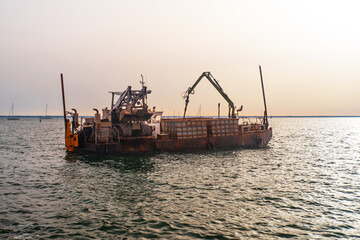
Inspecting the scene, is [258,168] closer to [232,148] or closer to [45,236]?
[232,148]

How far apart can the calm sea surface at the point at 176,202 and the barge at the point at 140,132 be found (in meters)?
6.66

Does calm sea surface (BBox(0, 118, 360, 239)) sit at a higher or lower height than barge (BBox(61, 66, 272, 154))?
lower

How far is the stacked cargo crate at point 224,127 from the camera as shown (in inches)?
1594

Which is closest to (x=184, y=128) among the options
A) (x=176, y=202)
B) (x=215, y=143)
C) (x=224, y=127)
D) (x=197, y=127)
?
(x=197, y=127)

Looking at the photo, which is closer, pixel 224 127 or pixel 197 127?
pixel 197 127

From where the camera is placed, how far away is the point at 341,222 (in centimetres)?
1300

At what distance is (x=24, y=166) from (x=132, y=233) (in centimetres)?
2212

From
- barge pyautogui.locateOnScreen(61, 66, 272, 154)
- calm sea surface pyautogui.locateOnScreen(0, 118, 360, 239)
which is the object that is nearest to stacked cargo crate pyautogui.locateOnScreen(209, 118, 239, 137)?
barge pyautogui.locateOnScreen(61, 66, 272, 154)

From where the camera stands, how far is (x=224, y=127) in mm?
41625

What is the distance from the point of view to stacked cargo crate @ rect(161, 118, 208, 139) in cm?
3741

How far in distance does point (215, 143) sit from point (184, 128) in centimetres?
607

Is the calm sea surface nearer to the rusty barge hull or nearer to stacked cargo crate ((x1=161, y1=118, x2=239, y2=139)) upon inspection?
the rusty barge hull

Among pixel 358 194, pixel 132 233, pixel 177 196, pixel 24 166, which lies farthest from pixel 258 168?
pixel 24 166

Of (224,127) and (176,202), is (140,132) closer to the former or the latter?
(224,127)
